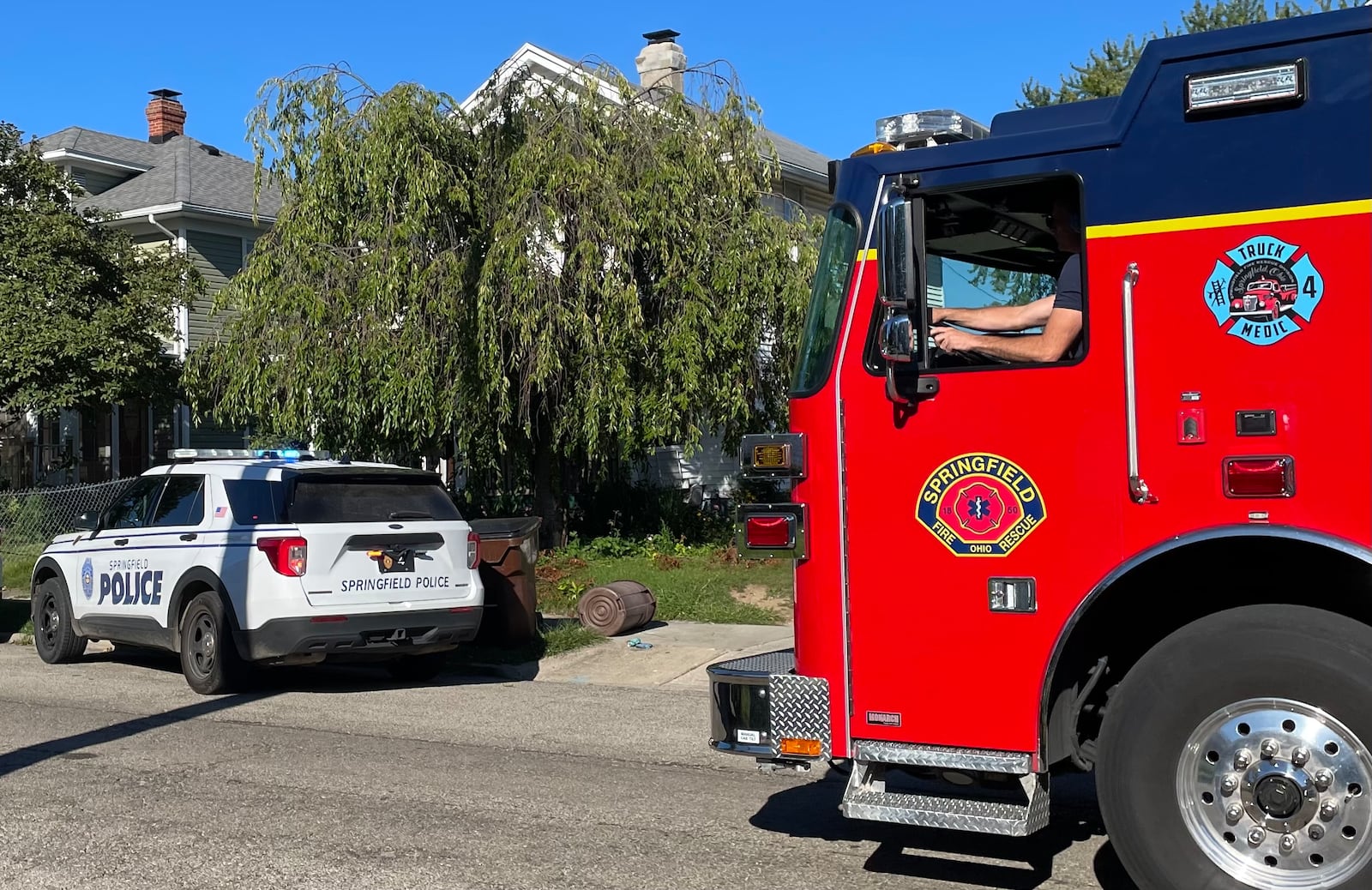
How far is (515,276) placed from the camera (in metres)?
16.3

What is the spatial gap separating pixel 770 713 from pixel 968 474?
1.20 m

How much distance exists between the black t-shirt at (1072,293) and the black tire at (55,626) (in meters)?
9.98

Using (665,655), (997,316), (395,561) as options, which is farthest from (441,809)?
(665,655)

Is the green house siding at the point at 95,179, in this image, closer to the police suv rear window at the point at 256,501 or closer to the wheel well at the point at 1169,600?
the police suv rear window at the point at 256,501

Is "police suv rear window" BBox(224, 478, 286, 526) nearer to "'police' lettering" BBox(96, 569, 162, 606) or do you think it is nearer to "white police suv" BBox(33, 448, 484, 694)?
"white police suv" BBox(33, 448, 484, 694)

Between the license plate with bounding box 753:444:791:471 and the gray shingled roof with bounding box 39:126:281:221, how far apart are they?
23768 millimetres

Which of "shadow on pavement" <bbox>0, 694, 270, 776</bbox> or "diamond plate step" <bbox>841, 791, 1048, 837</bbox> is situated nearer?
"diamond plate step" <bbox>841, 791, 1048, 837</bbox>

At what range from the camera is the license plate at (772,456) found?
551cm

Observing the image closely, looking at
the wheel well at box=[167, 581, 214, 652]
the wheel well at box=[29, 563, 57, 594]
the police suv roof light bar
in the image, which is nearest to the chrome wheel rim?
the police suv roof light bar

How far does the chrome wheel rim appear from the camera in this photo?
14.5ft

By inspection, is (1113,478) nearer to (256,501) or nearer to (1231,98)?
(1231,98)

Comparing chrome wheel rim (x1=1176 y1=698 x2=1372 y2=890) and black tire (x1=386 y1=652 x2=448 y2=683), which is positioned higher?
chrome wheel rim (x1=1176 y1=698 x2=1372 y2=890)

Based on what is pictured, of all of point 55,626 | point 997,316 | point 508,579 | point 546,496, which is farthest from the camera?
point 546,496

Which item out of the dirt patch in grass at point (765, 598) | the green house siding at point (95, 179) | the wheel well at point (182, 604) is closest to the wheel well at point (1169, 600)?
the wheel well at point (182, 604)
